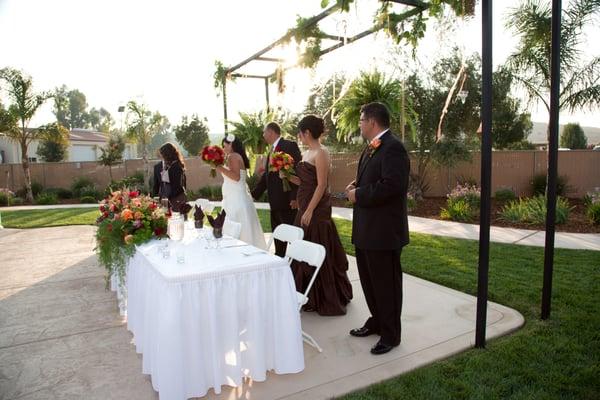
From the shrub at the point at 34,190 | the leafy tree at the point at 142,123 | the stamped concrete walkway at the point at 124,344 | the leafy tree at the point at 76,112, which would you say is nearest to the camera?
the stamped concrete walkway at the point at 124,344

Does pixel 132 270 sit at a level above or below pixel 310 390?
above

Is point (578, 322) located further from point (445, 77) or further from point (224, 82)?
point (445, 77)

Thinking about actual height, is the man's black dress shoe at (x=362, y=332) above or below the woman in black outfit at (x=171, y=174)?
below

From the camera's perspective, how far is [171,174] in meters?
6.57

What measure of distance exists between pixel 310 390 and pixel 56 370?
6.89 feet

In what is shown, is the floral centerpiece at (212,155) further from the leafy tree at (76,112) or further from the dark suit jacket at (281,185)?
the leafy tree at (76,112)

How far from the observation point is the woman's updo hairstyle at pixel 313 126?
4.40 m

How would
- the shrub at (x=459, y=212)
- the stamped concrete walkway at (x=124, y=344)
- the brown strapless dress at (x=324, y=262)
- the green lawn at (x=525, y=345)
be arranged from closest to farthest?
the green lawn at (x=525, y=345) < the stamped concrete walkway at (x=124, y=344) < the brown strapless dress at (x=324, y=262) < the shrub at (x=459, y=212)

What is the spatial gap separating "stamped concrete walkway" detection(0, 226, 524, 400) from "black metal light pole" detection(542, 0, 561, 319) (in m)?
0.47

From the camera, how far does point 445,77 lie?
12977mm

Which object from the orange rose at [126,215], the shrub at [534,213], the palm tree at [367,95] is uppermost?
the palm tree at [367,95]

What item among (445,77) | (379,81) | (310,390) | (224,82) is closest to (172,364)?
(310,390)

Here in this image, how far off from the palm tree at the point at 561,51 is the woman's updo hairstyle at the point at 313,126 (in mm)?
7783

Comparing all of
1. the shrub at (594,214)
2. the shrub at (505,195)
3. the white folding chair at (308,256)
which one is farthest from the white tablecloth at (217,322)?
the shrub at (505,195)
